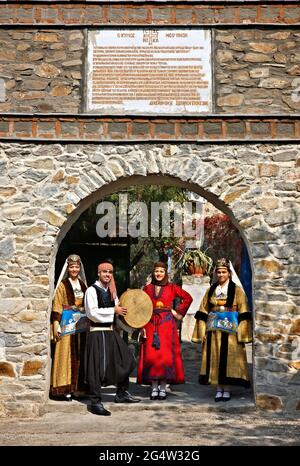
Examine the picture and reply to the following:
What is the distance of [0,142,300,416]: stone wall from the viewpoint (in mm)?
5711

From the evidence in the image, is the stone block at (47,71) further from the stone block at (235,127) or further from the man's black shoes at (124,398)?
the man's black shoes at (124,398)

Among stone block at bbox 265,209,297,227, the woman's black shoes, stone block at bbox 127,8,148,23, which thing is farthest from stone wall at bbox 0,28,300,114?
the woman's black shoes

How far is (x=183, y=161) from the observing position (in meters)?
5.96

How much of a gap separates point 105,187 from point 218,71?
1796mm

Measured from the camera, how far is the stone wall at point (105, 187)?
5.71 m

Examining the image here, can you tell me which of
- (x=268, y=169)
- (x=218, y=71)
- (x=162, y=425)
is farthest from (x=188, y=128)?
(x=162, y=425)

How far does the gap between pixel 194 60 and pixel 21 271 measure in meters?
3.00

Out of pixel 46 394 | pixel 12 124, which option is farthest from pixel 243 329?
pixel 12 124

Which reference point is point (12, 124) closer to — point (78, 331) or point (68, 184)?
point (68, 184)

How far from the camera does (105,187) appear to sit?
241 inches

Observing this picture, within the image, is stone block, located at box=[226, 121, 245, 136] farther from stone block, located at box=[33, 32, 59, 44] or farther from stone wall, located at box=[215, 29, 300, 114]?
stone block, located at box=[33, 32, 59, 44]

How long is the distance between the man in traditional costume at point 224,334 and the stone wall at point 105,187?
0.29 metres

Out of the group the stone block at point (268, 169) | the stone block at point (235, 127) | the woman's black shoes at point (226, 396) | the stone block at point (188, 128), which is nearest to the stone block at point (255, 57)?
the stone block at point (235, 127)

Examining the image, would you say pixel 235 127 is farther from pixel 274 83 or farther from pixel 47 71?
pixel 47 71
